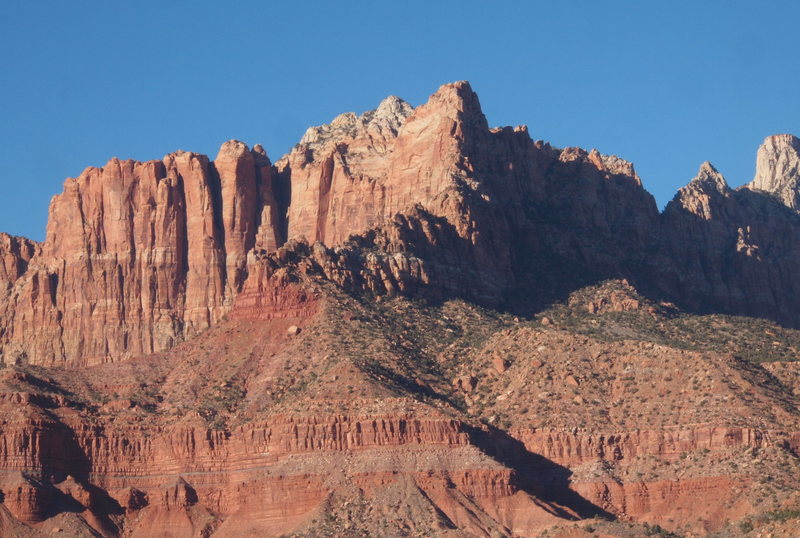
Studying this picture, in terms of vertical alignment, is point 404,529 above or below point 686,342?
below

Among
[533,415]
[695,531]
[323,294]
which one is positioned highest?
[323,294]

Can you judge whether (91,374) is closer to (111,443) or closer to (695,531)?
(111,443)

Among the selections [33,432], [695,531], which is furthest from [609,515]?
[33,432]

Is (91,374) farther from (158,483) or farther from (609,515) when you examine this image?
(609,515)

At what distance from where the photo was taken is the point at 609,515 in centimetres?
16938

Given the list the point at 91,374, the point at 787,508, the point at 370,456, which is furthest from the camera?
the point at 91,374

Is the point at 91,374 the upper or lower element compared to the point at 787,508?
upper

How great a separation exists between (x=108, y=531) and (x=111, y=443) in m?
9.43

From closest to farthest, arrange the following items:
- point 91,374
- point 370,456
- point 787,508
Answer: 1. point 787,508
2. point 370,456
3. point 91,374

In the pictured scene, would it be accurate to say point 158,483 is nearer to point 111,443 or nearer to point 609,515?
point 111,443

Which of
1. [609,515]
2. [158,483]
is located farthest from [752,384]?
[158,483]

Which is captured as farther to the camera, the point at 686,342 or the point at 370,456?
the point at 686,342

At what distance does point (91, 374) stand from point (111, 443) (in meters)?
16.7

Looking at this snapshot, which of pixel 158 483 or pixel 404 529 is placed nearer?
pixel 404 529
